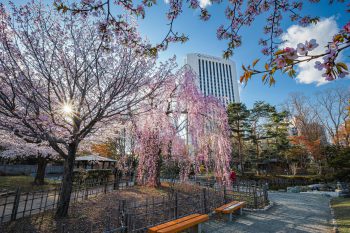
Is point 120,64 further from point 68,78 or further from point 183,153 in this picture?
point 183,153

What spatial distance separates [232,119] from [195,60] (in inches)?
565

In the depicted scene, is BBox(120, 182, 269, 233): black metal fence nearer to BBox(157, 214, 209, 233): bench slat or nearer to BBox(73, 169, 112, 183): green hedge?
BBox(157, 214, 209, 233): bench slat

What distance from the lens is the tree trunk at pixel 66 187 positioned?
596 centimetres

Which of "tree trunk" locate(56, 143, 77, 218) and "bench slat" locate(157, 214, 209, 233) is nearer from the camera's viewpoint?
"bench slat" locate(157, 214, 209, 233)

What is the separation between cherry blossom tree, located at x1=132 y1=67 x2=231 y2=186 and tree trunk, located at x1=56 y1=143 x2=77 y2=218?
15.4 ft

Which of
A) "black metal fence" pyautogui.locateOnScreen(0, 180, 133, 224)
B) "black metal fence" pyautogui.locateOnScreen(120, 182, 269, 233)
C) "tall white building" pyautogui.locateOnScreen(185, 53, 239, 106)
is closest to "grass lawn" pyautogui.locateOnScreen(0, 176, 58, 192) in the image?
"black metal fence" pyautogui.locateOnScreen(0, 180, 133, 224)

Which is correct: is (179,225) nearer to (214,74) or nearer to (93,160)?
(93,160)

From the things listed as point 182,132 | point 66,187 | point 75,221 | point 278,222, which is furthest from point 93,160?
point 278,222

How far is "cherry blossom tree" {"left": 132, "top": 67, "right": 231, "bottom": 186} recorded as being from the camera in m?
10.9

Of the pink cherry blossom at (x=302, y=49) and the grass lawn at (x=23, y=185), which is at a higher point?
the pink cherry blossom at (x=302, y=49)

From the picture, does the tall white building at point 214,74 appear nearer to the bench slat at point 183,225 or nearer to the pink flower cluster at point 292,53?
the bench slat at point 183,225

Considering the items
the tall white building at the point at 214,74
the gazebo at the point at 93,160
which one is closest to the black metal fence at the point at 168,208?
the gazebo at the point at 93,160

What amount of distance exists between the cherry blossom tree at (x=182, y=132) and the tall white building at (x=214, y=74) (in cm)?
1197

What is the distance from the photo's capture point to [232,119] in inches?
907
